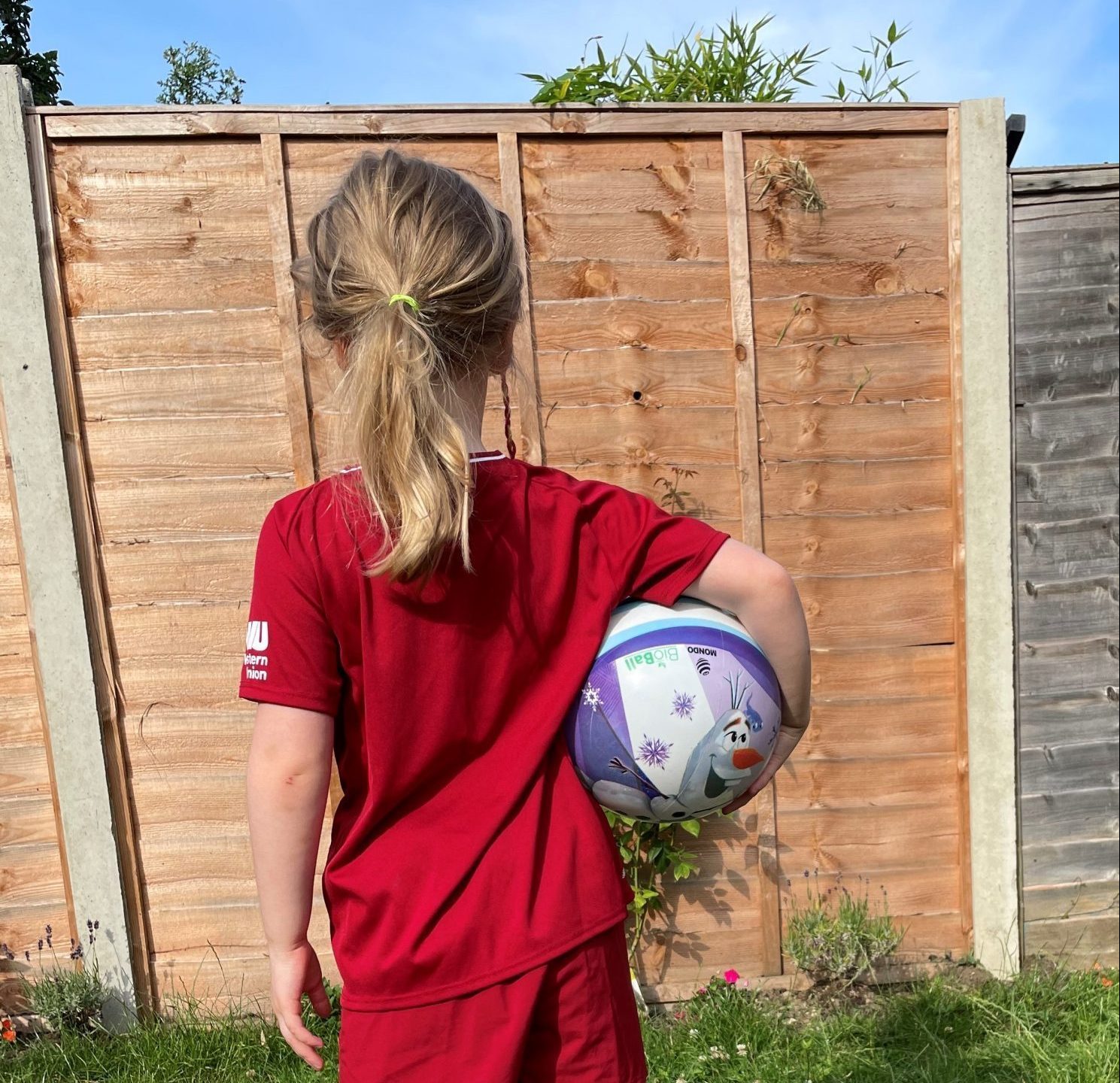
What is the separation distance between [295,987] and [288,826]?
0.28 m

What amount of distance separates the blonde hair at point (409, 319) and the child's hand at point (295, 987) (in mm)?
661

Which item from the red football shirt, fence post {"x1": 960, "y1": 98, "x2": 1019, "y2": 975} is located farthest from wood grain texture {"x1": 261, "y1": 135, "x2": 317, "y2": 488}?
fence post {"x1": 960, "y1": 98, "x2": 1019, "y2": 975}

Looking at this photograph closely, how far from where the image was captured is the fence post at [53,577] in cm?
292

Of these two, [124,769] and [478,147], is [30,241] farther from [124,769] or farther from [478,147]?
[124,769]

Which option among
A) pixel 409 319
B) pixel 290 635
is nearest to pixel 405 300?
pixel 409 319

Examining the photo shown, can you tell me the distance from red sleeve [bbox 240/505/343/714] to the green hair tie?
0.36 m

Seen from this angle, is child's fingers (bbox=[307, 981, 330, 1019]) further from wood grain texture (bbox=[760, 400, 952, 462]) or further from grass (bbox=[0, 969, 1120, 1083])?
wood grain texture (bbox=[760, 400, 952, 462])

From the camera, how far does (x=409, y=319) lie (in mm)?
1273

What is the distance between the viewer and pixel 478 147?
122 inches

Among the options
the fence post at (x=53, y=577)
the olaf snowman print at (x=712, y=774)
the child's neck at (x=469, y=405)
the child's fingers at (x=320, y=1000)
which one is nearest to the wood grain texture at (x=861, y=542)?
A: the olaf snowman print at (x=712, y=774)

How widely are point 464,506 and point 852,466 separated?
2423mm

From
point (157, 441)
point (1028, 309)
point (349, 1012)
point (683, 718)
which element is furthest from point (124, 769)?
point (1028, 309)

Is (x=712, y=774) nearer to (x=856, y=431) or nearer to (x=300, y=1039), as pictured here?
(x=300, y=1039)

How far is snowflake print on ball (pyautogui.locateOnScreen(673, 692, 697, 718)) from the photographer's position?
146 centimetres
